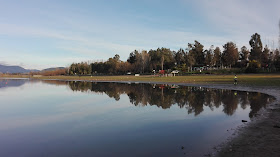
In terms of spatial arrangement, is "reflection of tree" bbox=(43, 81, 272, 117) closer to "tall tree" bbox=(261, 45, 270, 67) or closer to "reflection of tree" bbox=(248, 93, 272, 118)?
"reflection of tree" bbox=(248, 93, 272, 118)

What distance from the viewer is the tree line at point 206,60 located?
267 feet

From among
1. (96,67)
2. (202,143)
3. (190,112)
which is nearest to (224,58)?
(190,112)

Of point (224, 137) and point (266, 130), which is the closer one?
point (224, 137)

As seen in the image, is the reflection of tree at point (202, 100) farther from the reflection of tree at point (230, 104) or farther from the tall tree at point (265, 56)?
the tall tree at point (265, 56)

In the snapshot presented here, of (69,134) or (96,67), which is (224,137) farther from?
(96,67)

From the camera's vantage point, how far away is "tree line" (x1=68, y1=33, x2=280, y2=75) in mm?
81256

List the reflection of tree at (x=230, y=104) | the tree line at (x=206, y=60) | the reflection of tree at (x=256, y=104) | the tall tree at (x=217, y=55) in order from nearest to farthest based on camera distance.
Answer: the reflection of tree at (x=256, y=104) < the reflection of tree at (x=230, y=104) < the tree line at (x=206, y=60) < the tall tree at (x=217, y=55)

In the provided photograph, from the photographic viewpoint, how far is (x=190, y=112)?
43.3 feet

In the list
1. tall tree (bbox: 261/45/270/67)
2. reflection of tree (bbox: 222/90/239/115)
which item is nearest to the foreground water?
reflection of tree (bbox: 222/90/239/115)

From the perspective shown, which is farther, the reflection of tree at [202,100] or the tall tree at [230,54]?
the tall tree at [230,54]

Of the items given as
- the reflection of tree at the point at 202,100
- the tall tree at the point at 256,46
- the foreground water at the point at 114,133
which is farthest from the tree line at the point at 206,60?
the foreground water at the point at 114,133

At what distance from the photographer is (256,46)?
88.6 metres

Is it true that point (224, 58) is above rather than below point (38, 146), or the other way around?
above

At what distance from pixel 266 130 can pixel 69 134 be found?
28.7 feet
